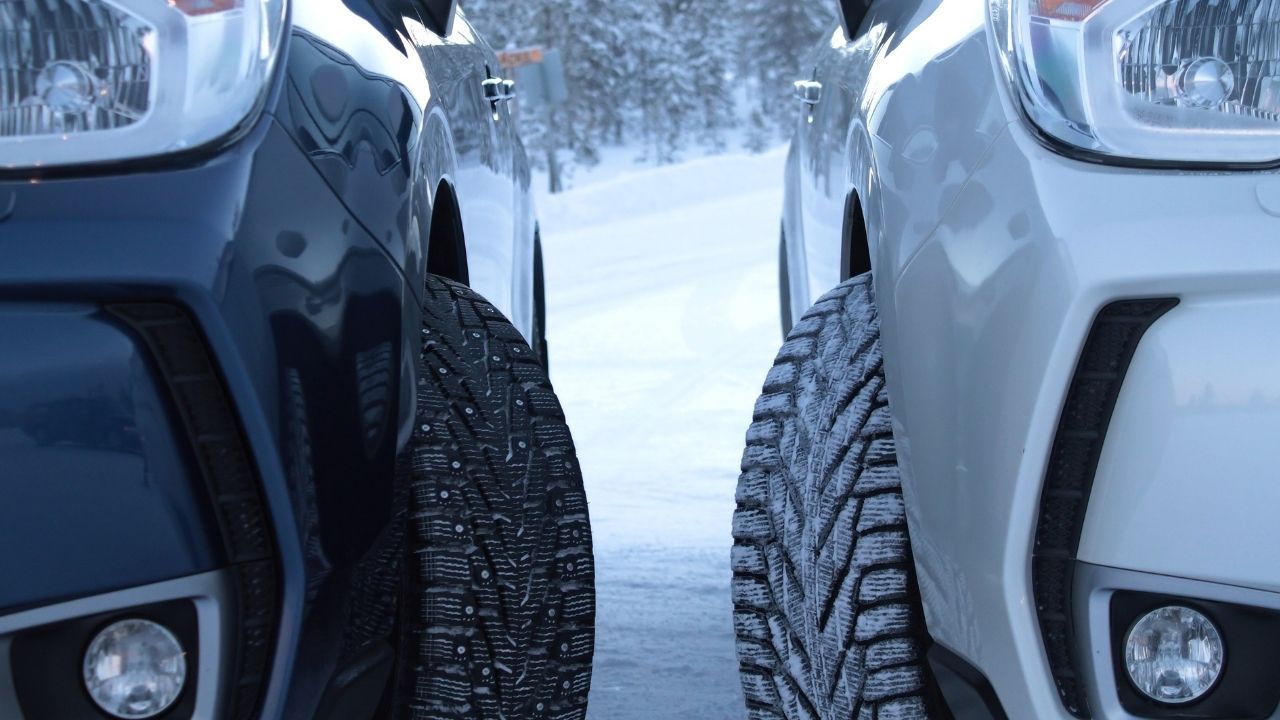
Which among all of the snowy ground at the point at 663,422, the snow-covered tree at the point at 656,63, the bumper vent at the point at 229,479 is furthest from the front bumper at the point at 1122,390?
the snow-covered tree at the point at 656,63

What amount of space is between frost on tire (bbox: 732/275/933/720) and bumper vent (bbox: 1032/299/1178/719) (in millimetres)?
212

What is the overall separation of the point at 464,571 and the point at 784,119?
2141 inches

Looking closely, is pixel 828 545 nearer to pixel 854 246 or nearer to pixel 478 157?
pixel 854 246

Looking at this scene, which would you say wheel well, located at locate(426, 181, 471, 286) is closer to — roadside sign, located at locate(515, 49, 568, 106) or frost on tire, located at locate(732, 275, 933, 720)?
frost on tire, located at locate(732, 275, 933, 720)

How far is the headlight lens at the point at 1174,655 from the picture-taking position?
119cm

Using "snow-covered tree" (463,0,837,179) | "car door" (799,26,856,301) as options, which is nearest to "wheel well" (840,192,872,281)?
"car door" (799,26,856,301)

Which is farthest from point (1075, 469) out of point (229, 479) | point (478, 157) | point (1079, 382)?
point (478, 157)

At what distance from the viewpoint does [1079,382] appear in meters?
1.15

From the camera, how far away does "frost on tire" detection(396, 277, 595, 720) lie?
1.42 meters

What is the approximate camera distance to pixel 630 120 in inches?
1975

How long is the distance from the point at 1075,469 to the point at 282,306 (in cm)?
72

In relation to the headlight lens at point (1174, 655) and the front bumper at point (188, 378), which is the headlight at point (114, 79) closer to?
the front bumper at point (188, 378)

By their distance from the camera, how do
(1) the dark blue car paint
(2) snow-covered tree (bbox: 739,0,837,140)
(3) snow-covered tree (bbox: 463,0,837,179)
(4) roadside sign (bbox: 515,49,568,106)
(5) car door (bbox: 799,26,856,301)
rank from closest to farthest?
(1) the dark blue car paint → (5) car door (bbox: 799,26,856,301) → (4) roadside sign (bbox: 515,49,568,106) → (3) snow-covered tree (bbox: 463,0,837,179) → (2) snow-covered tree (bbox: 739,0,837,140)

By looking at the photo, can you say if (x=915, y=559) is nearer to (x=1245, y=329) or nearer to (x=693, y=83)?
(x=1245, y=329)
